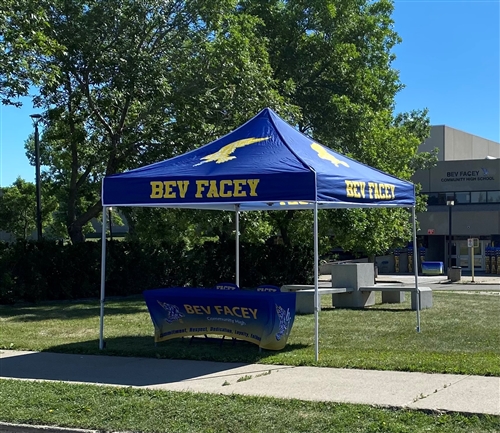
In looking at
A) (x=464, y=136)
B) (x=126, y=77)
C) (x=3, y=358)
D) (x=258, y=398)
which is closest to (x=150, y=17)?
(x=126, y=77)

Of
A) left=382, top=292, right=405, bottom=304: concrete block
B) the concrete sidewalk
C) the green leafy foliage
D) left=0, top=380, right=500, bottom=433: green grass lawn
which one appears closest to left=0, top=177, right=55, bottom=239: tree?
the green leafy foliage

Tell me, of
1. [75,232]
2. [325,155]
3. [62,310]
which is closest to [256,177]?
A: [325,155]

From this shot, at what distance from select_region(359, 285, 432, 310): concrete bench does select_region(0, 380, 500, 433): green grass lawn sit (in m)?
9.85

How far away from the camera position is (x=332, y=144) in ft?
93.5

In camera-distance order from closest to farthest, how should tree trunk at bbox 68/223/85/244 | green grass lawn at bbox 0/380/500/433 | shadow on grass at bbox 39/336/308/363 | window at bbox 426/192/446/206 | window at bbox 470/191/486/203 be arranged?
green grass lawn at bbox 0/380/500/433
shadow on grass at bbox 39/336/308/363
tree trunk at bbox 68/223/85/244
window at bbox 470/191/486/203
window at bbox 426/192/446/206

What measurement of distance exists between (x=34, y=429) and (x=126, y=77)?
1479 centimetres

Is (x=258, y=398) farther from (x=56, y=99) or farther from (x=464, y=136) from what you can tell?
(x=464, y=136)

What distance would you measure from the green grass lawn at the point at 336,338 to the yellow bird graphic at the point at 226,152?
3072 mm

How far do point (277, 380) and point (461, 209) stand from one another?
1767 inches

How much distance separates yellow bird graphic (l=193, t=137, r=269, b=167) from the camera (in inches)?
463

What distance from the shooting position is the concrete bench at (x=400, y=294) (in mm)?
17986

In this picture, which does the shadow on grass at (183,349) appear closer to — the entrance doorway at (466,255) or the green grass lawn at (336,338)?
the green grass lawn at (336,338)

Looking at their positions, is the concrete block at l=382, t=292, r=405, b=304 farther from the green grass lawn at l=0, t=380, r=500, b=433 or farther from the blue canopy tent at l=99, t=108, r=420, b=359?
the green grass lawn at l=0, t=380, r=500, b=433

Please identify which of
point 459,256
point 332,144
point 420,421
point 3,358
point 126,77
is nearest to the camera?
point 420,421
